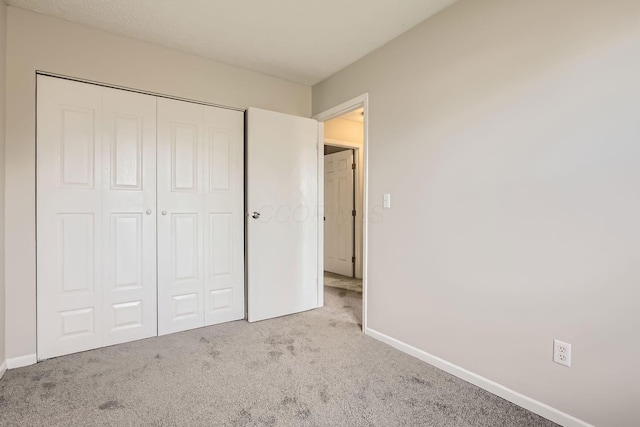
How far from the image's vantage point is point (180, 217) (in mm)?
2689

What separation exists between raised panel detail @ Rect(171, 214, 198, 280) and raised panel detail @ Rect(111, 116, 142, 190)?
0.42 m

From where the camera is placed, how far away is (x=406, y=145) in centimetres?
233

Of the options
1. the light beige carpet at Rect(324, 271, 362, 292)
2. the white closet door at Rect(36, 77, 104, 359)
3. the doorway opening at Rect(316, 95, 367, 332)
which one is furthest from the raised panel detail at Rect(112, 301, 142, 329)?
the light beige carpet at Rect(324, 271, 362, 292)

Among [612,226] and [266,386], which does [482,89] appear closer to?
[612,226]

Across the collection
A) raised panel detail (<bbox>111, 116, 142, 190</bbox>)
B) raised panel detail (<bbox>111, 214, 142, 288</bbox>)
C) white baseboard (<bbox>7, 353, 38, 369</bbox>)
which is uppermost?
raised panel detail (<bbox>111, 116, 142, 190</bbox>)

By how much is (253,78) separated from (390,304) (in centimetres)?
238

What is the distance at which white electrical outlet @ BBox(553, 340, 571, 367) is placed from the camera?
1529 millimetres

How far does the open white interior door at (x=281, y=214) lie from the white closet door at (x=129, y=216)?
0.79m

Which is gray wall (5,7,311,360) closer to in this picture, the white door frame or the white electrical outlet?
the white door frame

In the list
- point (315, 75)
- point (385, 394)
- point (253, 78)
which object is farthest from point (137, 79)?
point (385, 394)

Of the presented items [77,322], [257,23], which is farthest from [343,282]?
[257,23]

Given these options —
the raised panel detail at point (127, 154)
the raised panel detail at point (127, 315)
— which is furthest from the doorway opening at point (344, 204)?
the raised panel detail at point (127, 154)

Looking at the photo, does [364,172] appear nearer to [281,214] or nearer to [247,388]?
[281,214]

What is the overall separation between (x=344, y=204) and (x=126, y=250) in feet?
10.3
